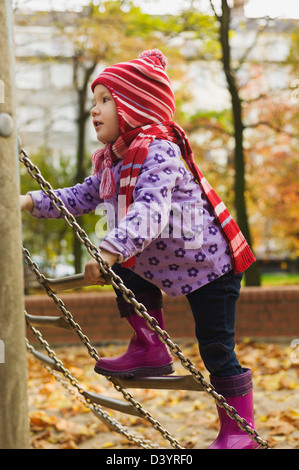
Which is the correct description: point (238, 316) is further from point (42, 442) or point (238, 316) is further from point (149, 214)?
point (149, 214)

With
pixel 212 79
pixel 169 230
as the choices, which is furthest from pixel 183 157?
pixel 212 79

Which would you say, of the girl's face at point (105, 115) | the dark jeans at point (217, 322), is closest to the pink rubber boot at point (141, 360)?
the dark jeans at point (217, 322)

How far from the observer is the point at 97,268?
1.94 m

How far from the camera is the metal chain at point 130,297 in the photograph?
1.94 metres

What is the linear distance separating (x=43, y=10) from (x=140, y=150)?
874 cm

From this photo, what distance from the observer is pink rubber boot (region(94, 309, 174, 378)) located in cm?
229

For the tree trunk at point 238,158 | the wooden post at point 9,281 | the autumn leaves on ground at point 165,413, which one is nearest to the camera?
the wooden post at point 9,281

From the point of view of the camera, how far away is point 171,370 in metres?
2.34

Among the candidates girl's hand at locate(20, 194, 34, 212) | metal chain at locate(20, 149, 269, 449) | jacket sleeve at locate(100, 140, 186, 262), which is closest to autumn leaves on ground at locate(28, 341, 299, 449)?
metal chain at locate(20, 149, 269, 449)

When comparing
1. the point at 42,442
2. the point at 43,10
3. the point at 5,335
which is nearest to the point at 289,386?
the point at 42,442

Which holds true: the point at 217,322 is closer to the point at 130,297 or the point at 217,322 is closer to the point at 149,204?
the point at 130,297

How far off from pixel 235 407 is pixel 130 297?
0.66m

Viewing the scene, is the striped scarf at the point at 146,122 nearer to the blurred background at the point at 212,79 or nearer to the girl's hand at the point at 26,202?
the girl's hand at the point at 26,202

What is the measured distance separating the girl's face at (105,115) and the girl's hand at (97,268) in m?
0.61
